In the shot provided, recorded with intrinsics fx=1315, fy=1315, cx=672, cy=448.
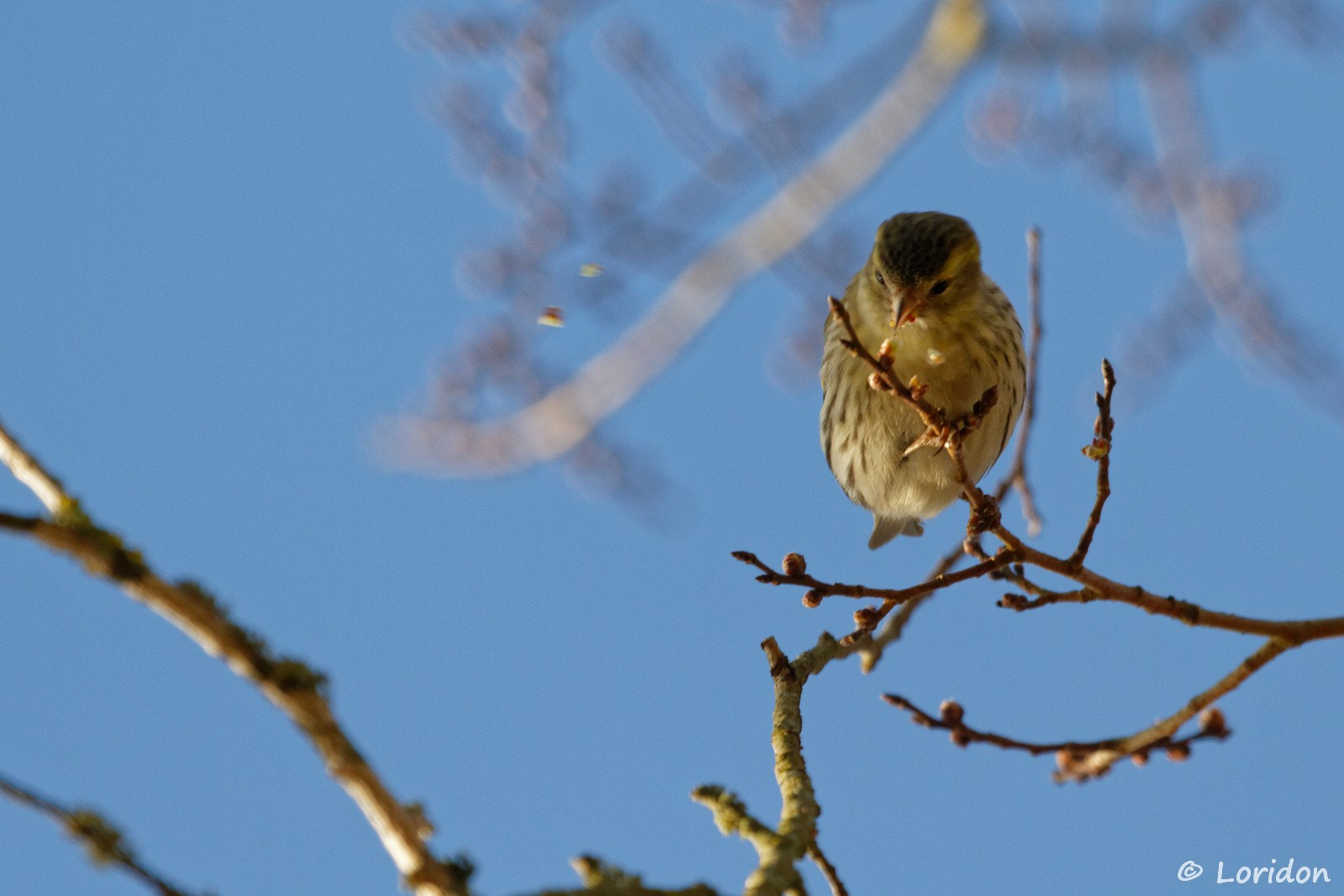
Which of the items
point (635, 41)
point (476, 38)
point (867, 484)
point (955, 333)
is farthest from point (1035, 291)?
point (476, 38)

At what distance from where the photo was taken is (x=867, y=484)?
12.8ft

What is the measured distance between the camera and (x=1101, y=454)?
2279 millimetres

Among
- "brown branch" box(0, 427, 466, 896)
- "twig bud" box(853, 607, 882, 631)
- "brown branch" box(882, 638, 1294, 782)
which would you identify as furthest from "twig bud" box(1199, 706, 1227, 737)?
"brown branch" box(0, 427, 466, 896)

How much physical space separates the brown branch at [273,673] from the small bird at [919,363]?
6.31 ft

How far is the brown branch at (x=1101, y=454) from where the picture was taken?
228 centimetres

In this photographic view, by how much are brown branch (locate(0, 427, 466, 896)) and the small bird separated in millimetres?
1923

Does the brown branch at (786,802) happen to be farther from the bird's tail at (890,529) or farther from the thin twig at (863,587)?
the bird's tail at (890,529)

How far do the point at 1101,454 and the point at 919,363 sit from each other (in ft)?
3.59

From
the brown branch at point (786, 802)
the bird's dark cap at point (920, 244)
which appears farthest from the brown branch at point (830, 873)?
the bird's dark cap at point (920, 244)

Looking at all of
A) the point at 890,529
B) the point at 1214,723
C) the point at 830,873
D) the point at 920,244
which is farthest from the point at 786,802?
the point at 890,529

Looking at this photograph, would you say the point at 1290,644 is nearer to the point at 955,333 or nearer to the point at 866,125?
the point at 955,333

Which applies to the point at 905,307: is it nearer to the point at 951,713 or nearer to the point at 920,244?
the point at 920,244

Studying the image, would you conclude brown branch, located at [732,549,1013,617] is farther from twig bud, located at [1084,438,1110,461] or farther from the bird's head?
the bird's head

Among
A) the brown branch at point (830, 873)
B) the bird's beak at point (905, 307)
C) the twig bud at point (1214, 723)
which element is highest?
the bird's beak at point (905, 307)
